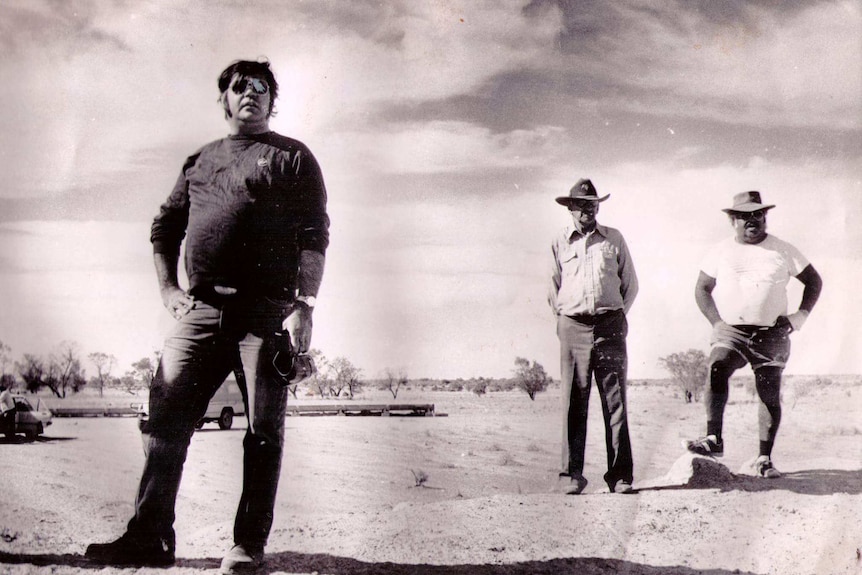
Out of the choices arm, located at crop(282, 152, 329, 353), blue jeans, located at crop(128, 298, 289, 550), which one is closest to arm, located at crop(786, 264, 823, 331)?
arm, located at crop(282, 152, 329, 353)

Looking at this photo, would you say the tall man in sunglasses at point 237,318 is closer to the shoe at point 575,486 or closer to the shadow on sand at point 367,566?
the shadow on sand at point 367,566

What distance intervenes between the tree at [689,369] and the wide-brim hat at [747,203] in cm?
75

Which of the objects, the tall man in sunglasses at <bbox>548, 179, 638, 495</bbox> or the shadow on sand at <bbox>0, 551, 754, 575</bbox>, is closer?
the shadow on sand at <bbox>0, 551, 754, 575</bbox>

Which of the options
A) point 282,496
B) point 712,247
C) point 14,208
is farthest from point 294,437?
point 712,247

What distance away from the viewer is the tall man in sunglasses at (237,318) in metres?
2.92

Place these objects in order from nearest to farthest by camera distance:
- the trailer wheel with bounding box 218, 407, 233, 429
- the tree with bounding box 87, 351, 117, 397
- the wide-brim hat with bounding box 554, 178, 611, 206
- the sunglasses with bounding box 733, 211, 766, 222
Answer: the trailer wheel with bounding box 218, 407, 233, 429 → the tree with bounding box 87, 351, 117, 397 → the wide-brim hat with bounding box 554, 178, 611, 206 → the sunglasses with bounding box 733, 211, 766, 222

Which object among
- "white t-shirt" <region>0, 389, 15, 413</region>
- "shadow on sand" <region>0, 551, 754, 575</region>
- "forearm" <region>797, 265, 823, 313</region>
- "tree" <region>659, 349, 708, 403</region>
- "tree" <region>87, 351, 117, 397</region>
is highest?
"forearm" <region>797, 265, 823, 313</region>

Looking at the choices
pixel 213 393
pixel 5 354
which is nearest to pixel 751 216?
pixel 213 393

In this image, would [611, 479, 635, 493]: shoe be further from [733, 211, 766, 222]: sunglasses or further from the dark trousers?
[733, 211, 766, 222]: sunglasses

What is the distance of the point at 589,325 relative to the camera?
388 centimetres

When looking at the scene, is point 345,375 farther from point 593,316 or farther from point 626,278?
point 626,278

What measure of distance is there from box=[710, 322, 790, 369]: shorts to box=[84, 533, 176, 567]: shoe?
281cm

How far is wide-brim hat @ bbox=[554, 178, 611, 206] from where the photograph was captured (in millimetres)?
3855

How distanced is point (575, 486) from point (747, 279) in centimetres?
139
